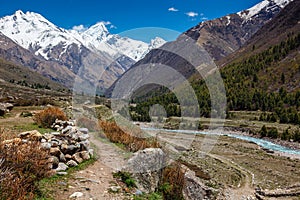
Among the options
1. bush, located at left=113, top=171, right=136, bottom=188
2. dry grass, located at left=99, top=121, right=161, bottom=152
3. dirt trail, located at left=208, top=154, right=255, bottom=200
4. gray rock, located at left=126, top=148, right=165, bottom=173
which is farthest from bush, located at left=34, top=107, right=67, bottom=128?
dirt trail, located at left=208, top=154, right=255, bottom=200

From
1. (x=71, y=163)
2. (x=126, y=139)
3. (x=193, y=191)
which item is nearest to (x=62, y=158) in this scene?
(x=71, y=163)

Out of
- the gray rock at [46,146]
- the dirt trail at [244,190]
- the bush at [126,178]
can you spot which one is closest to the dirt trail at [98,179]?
the bush at [126,178]

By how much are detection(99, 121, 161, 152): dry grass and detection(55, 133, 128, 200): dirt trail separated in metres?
1.86

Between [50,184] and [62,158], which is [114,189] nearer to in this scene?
[50,184]

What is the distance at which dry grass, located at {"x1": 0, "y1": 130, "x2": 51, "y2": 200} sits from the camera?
23.8ft

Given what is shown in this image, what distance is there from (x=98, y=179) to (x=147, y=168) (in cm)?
253

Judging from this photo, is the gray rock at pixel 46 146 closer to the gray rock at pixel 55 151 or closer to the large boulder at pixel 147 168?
the gray rock at pixel 55 151

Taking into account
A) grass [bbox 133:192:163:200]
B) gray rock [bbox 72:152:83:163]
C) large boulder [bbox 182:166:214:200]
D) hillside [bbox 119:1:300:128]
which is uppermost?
hillside [bbox 119:1:300:128]

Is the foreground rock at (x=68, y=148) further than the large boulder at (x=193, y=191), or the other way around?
the large boulder at (x=193, y=191)

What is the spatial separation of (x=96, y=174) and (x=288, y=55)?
146 m

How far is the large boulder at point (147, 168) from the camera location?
1220 cm

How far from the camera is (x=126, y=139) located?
19391 mm

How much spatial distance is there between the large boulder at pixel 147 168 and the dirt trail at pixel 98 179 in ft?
2.83

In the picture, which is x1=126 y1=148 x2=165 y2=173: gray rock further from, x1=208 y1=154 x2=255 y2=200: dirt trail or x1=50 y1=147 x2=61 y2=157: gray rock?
x1=208 y1=154 x2=255 y2=200: dirt trail
